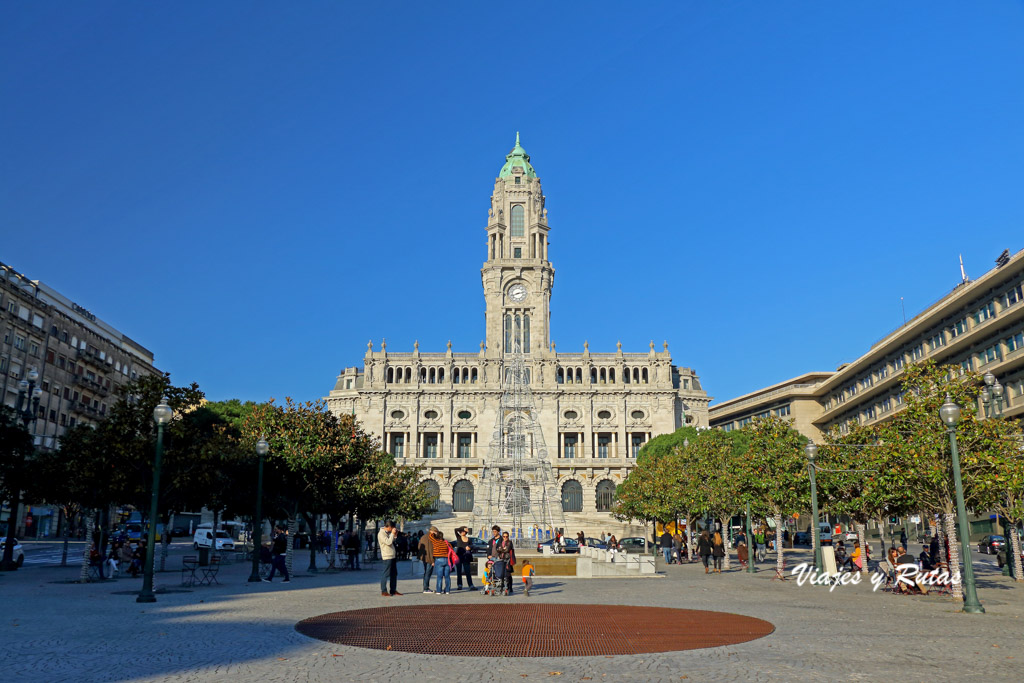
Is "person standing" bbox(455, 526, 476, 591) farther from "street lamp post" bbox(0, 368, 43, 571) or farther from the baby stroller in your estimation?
"street lamp post" bbox(0, 368, 43, 571)

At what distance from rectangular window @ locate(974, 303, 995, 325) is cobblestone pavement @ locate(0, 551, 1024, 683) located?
41.1m

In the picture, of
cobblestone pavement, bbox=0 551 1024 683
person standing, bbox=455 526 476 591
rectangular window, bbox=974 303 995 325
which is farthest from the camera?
rectangular window, bbox=974 303 995 325

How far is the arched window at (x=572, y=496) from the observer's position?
8912cm

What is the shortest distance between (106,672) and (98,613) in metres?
7.93

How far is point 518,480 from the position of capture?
2154 inches

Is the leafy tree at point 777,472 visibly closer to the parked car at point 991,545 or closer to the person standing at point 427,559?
the person standing at point 427,559

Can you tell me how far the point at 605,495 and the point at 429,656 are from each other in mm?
80914

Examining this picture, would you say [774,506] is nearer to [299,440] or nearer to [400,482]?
[299,440]

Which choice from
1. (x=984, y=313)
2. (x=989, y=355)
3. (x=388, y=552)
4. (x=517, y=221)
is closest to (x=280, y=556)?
→ (x=388, y=552)

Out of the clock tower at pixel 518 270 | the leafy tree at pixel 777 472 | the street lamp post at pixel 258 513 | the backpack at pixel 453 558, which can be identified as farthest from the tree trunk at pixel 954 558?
the clock tower at pixel 518 270

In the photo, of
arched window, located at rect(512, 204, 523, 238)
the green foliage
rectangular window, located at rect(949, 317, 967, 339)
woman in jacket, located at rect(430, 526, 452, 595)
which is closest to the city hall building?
arched window, located at rect(512, 204, 523, 238)

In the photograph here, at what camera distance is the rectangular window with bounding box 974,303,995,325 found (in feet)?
191

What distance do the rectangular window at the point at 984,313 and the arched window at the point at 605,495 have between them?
1679 inches

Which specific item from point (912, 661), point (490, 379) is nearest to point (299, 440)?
point (912, 661)
